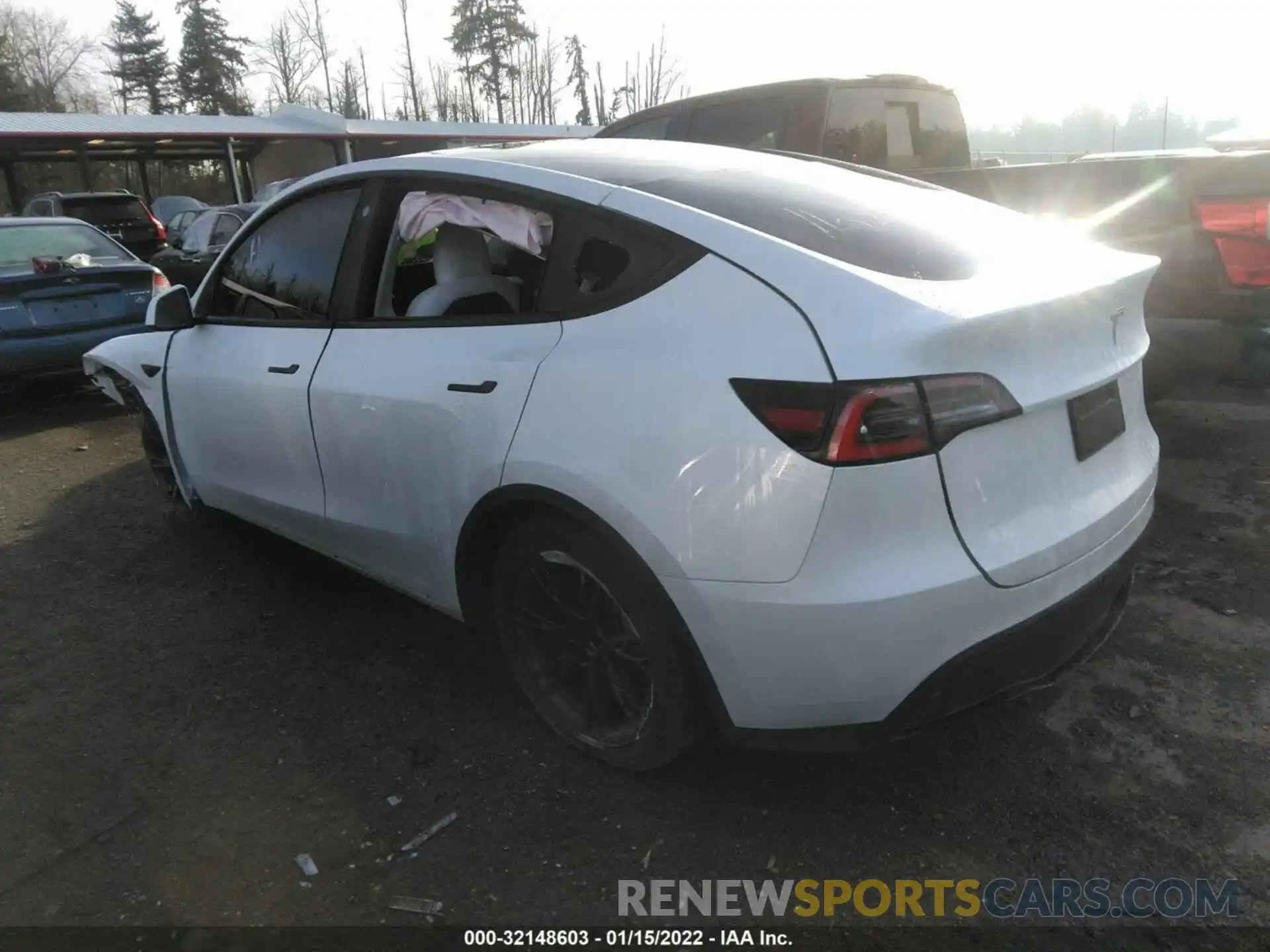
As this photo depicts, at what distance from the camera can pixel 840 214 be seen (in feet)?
8.16

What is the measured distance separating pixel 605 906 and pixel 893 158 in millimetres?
5195

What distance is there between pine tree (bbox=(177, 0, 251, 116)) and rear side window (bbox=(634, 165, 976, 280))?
57.4 m

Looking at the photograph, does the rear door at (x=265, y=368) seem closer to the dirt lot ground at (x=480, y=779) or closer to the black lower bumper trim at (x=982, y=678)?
the dirt lot ground at (x=480, y=779)

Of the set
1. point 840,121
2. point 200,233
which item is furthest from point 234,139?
point 840,121

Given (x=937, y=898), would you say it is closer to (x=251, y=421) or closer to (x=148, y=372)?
(x=251, y=421)

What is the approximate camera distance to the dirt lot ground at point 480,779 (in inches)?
89.1

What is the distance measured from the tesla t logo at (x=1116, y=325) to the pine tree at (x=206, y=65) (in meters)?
58.2

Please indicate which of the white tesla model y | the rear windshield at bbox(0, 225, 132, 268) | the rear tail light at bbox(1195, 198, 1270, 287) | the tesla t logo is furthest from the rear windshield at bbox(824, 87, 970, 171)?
the rear windshield at bbox(0, 225, 132, 268)

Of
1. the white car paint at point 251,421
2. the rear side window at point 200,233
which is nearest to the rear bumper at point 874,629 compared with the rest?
the white car paint at point 251,421

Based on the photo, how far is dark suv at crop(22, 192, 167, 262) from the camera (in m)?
15.8

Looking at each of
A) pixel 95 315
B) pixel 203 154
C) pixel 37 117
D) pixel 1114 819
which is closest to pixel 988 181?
pixel 1114 819

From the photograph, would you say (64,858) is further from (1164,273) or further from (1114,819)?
(1164,273)

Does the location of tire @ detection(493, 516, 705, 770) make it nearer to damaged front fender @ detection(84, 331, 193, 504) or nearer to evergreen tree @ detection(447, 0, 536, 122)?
damaged front fender @ detection(84, 331, 193, 504)

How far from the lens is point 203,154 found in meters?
32.5
